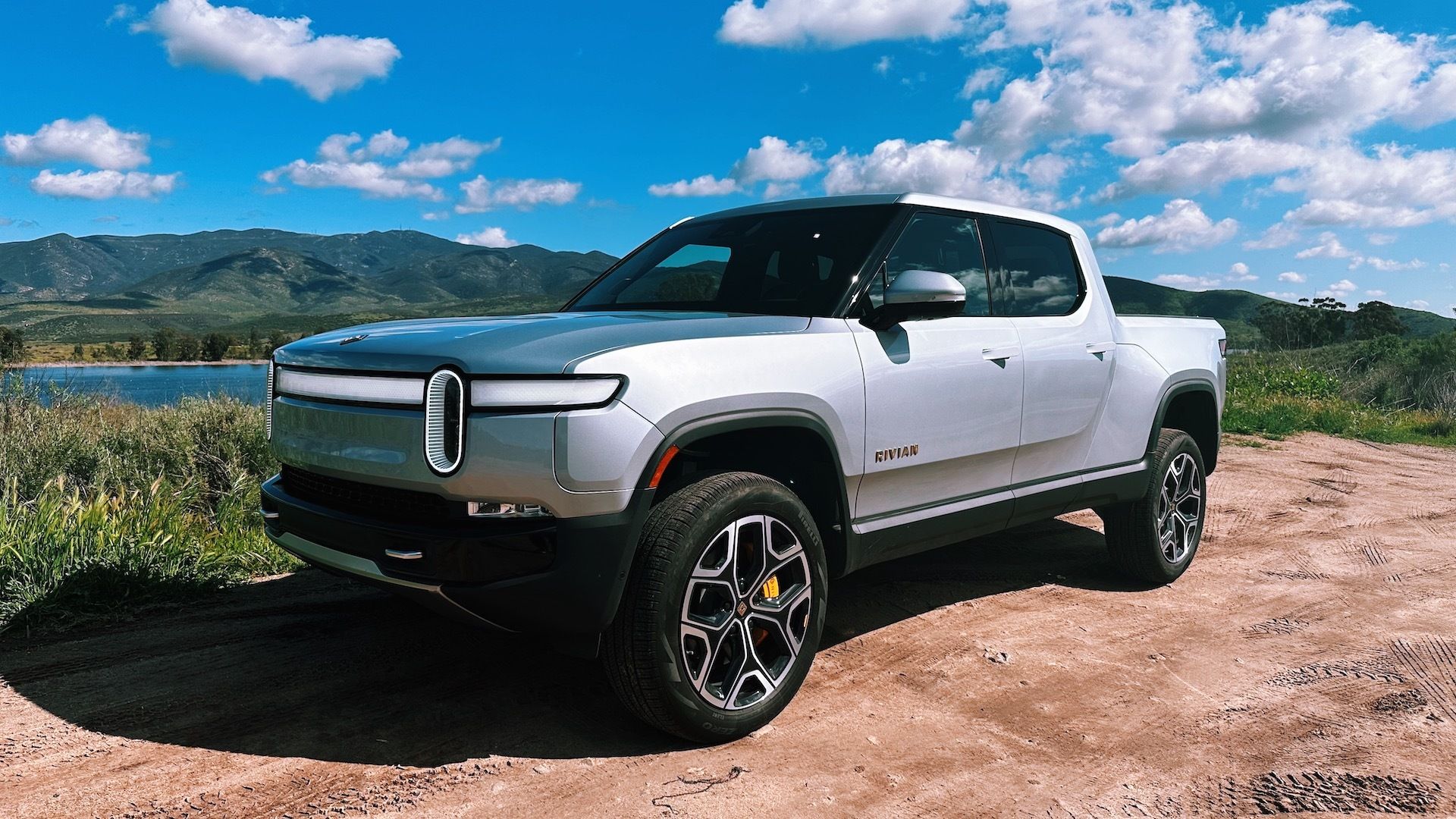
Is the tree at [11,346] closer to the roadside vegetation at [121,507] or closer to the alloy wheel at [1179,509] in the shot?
the roadside vegetation at [121,507]

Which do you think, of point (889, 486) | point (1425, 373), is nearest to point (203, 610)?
point (889, 486)

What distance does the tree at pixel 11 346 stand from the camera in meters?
11.3

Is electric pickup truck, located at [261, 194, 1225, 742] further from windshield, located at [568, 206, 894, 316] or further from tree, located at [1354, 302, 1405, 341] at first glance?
tree, located at [1354, 302, 1405, 341]

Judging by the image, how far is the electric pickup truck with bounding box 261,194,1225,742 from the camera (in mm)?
2729

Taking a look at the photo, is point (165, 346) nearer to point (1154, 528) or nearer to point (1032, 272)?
point (1032, 272)

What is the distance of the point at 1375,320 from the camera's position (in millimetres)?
64562

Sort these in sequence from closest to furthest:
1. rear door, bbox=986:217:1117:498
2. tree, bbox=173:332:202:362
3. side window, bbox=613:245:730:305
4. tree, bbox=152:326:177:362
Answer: side window, bbox=613:245:730:305
rear door, bbox=986:217:1117:498
tree, bbox=173:332:202:362
tree, bbox=152:326:177:362

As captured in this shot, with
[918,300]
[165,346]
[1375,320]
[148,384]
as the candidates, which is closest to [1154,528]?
[918,300]

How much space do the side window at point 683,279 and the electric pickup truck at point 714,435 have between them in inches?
0.7

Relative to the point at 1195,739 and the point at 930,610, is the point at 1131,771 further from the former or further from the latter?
the point at 930,610

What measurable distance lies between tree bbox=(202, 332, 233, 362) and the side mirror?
3339 centimetres

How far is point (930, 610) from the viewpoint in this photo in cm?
471

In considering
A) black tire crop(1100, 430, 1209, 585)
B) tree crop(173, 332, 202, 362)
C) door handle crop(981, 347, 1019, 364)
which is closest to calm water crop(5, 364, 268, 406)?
Result: door handle crop(981, 347, 1019, 364)

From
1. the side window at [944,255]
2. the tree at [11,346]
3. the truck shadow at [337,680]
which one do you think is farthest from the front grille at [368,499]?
the tree at [11,346]
